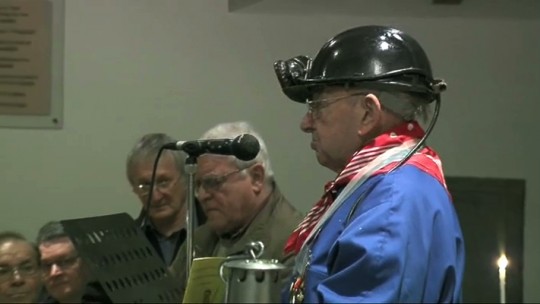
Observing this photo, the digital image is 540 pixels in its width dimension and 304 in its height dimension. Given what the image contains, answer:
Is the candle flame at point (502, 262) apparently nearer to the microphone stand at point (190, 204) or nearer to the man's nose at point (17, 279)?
the microphone stand at point (190, 204)

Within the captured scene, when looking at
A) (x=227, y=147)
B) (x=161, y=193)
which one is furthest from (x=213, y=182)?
(x=227, y=147)

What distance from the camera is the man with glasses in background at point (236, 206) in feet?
4.24

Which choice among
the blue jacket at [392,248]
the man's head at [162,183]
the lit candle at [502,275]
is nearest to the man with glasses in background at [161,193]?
the man's head at [162,183]

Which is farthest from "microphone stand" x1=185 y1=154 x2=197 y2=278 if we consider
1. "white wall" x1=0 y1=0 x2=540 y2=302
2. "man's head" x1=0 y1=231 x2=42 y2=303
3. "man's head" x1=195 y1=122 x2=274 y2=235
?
"white wall" x1=0 y1=0 x2=540 y2=302

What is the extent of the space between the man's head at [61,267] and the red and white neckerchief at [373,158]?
0.98 feet

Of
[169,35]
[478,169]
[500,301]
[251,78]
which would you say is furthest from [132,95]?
[500,301]

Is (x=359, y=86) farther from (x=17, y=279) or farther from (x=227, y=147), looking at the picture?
(x=17, y=279)

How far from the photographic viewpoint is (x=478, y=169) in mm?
2119

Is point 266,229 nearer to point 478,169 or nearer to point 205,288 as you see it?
point 205,288

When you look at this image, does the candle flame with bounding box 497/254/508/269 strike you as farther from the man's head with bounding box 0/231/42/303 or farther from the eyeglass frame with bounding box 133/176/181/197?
the man's head with bounding box 0/231/42/303

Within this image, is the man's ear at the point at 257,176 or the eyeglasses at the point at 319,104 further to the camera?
the man's ear at the point at 257,176

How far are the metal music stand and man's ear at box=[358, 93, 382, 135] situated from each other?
0.35 metres

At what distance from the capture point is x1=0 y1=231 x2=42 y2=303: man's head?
130 cm

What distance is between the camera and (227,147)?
45.7 inches
